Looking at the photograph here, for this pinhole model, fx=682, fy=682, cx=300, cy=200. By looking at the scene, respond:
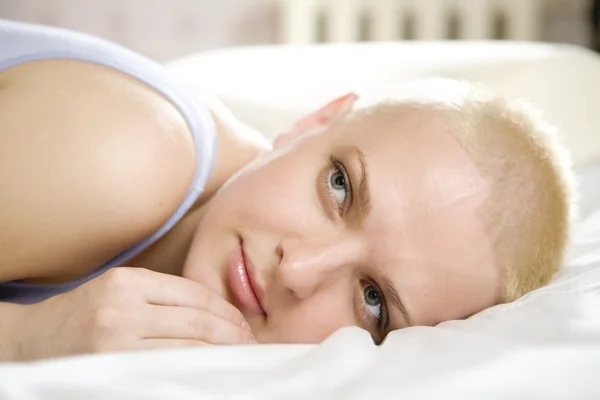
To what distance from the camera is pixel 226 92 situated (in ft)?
5.07

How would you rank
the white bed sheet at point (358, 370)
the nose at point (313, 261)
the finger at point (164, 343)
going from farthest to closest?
the nose at point (313, 261) < the finger at point (164, 343) < the white bed sheet at point (358, 370)

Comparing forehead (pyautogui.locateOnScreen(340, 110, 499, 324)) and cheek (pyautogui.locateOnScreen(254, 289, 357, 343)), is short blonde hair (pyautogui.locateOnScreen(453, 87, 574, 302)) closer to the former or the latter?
forehead (pyautogui.locateOnScreen(340, 110, 499, 324))

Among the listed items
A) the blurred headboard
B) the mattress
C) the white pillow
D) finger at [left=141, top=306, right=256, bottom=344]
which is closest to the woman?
finger at [left=141, top=306, right=256, bottom=344]

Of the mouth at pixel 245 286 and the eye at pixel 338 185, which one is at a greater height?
the eye at pixel 338 185

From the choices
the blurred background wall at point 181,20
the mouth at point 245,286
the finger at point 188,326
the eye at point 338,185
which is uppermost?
the eye at point 338,185

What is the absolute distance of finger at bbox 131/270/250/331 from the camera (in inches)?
25.1

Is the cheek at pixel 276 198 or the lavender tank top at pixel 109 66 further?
the lavender tank top at pixel 109 66

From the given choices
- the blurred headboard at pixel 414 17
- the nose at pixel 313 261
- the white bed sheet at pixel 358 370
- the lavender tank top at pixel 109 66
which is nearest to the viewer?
the white bed sheet at pixel 358 370

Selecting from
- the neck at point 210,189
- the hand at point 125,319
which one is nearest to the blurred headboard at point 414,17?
the neck at point 210,189

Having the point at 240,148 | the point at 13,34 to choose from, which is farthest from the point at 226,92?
the point at 13,34

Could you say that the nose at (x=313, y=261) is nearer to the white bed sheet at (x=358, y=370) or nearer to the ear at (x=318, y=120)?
the white bed sheet at (x=358, y=370)

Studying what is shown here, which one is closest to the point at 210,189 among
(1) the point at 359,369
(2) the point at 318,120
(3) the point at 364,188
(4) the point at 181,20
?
(2) the point at 318,120

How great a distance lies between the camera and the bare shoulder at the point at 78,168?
75 cm

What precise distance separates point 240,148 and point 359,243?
39 cm
